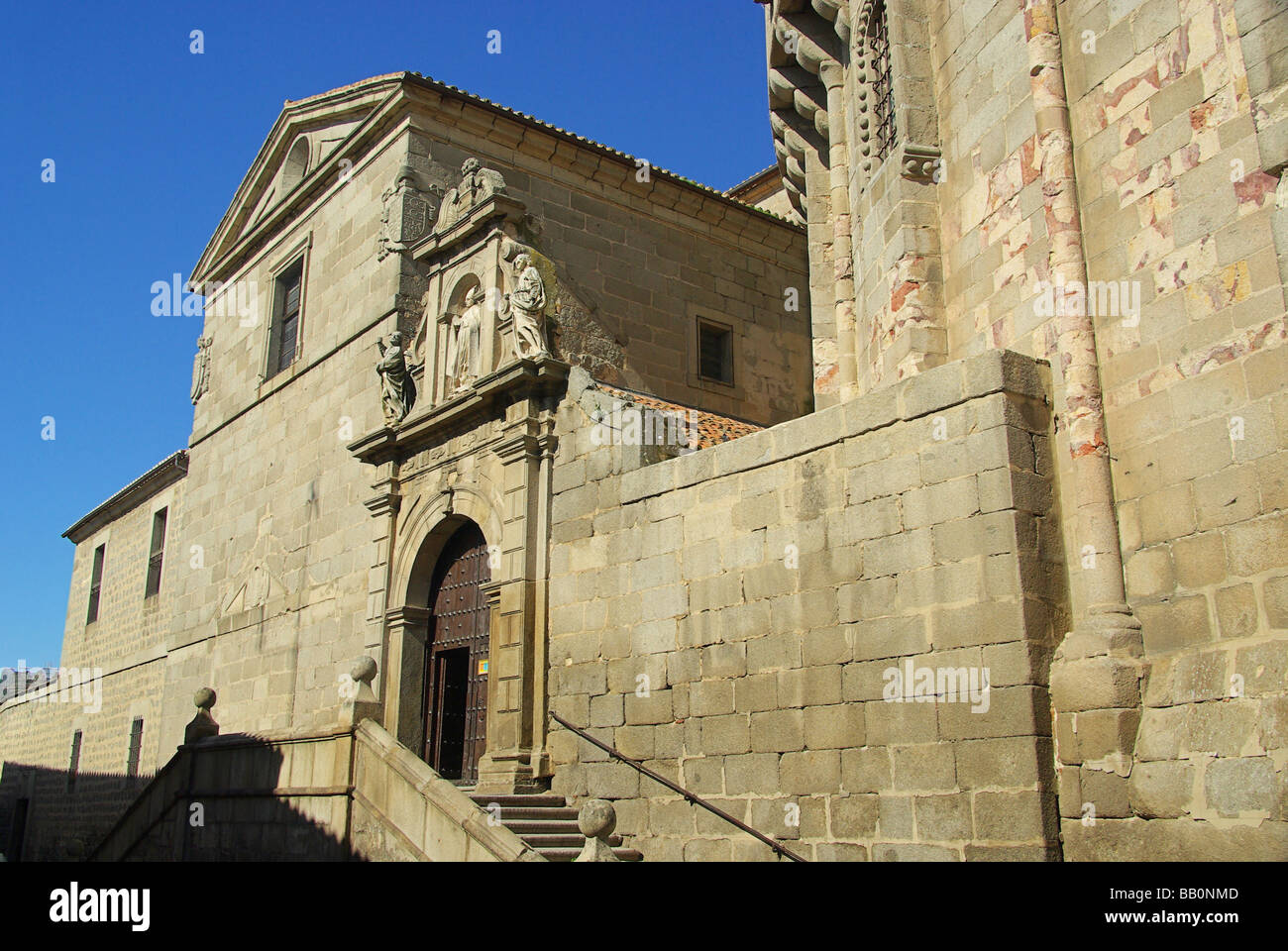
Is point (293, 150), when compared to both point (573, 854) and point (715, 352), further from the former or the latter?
point (573, 854)

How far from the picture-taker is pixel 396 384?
13883 mm

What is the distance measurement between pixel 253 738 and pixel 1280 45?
9716 mm

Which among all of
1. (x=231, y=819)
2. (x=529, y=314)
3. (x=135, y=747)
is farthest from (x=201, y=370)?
(x=231, y=819)

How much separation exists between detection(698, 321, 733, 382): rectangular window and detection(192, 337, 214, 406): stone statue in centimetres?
892

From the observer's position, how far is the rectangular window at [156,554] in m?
22.2

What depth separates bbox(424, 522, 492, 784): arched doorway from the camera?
1230cm

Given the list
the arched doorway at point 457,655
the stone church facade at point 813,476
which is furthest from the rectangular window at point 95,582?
the arched doorway at point 457,655

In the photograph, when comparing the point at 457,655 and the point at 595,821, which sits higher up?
the point at 457,655

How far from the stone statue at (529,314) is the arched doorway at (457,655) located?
7.13 ft

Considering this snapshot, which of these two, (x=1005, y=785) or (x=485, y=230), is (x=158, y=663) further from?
(x=1005, y=785)

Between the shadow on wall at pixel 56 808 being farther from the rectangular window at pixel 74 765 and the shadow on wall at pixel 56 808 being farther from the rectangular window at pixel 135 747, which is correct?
the rectangular window at pixel 135 747

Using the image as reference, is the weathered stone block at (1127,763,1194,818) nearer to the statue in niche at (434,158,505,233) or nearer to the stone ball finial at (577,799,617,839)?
the stone ball finial at (577,799,617,839)

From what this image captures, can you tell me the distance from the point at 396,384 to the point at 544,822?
6097 millimetres
